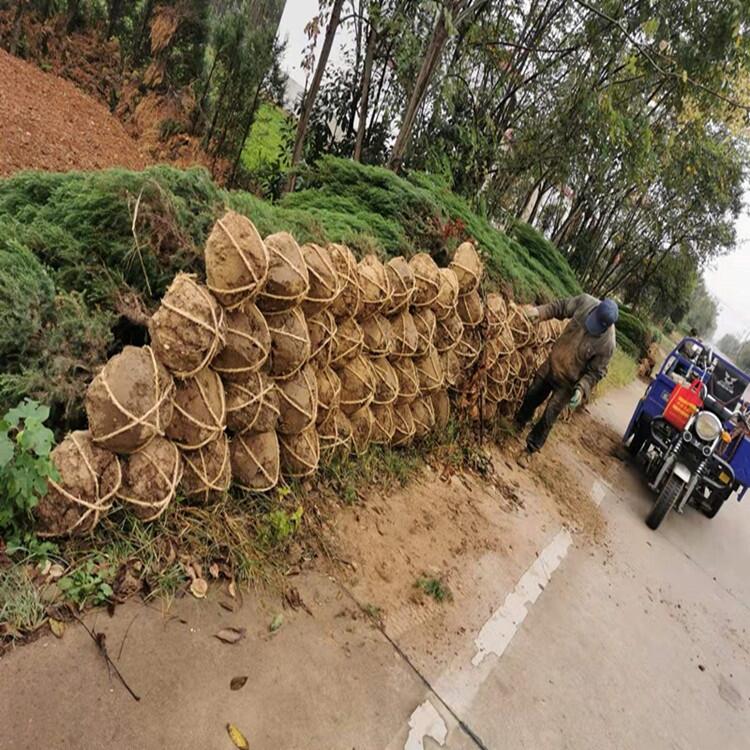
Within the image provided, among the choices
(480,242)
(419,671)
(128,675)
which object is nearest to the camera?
(128,675)

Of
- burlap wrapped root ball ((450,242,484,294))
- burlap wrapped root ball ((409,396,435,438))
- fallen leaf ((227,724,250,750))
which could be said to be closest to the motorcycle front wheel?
burlap wrapped root ball ((409,396,435,438))

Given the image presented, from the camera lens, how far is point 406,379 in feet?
13.2

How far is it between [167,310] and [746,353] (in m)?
118

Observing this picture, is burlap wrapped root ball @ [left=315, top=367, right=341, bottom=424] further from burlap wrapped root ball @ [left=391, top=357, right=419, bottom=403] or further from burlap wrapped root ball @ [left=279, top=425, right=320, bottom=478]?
burlap wrapped root ball @ [left=391, top=357, right=419, bottom=403]

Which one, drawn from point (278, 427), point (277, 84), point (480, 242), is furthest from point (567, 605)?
point (277, 84)

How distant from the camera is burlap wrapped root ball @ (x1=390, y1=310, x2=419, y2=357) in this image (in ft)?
12.6

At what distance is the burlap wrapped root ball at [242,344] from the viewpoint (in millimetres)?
2535

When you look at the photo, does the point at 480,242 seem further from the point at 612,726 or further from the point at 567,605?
the point at 612,726

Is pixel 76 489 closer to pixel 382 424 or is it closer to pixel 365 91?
pixel 382 424

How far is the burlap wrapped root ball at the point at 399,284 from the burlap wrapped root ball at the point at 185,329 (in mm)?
1554

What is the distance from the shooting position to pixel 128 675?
6.16ft

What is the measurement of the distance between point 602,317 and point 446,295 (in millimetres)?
1699

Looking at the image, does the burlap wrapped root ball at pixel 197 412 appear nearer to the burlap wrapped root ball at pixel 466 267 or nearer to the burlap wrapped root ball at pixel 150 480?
the burlap wrapped root ball at pixel 150 480

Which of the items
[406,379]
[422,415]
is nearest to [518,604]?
[422,415]
